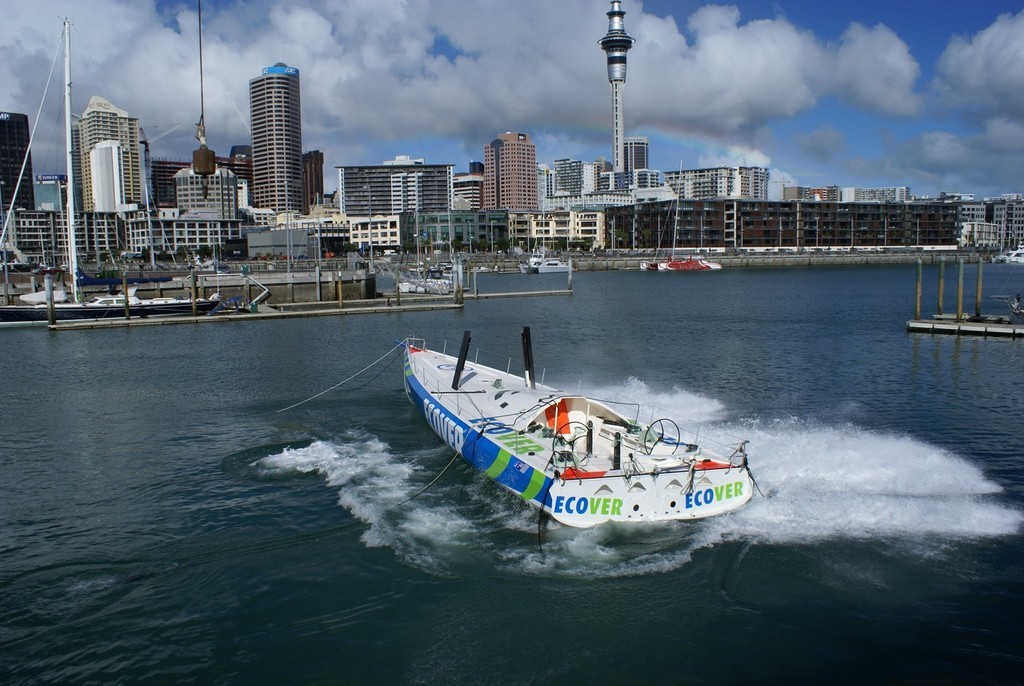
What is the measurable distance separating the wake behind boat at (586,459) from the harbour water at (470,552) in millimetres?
450

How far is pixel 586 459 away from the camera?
1625 centimetres

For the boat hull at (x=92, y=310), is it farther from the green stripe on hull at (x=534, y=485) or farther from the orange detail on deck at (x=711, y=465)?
the orange detail on deck at (x=711, y=465)

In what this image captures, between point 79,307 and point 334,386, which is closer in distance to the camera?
point 334,386

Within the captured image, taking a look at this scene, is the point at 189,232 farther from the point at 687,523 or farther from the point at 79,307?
the point at 687,523

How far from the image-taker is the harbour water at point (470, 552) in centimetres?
1118

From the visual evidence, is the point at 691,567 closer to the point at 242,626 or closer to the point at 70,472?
the point at 242,626

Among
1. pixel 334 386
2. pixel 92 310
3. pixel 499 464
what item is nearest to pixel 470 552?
pixel 499 464

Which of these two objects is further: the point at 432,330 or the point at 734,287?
the point at 734,287

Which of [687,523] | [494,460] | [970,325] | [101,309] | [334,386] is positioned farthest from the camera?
[101,309]

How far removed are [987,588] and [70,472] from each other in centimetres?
2043

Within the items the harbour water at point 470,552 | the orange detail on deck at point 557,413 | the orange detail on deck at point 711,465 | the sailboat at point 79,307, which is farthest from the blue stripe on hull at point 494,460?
the sailboat at point 79,307

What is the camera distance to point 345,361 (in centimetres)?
3809

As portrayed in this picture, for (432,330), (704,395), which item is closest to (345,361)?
(432,330)

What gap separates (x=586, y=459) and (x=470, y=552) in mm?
3264
